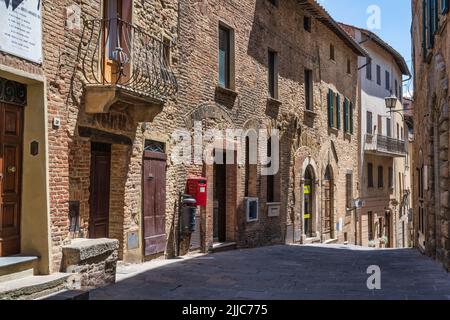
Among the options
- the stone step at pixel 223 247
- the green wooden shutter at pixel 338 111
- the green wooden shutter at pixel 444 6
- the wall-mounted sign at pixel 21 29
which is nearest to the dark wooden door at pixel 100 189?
the wall-mounted sign at pixel 21 29

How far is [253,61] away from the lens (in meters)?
14.3

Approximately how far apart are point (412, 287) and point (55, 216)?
4829 millimetres

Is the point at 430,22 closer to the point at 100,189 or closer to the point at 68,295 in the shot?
the point at 100,189

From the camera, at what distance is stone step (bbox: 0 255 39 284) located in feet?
19.7

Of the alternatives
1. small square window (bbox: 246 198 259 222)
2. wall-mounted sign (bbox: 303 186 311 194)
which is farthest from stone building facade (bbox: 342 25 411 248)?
small square window (bbox: 246 198 259 222)

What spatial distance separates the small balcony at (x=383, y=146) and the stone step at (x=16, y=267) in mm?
20714

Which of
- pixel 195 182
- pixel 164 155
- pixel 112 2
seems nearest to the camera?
pixel 112 2

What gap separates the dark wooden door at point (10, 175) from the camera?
6.47 metres

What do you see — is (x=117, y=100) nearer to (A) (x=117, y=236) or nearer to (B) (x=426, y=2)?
(A) (x=117, y=236)

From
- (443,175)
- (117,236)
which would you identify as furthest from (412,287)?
(117,236)

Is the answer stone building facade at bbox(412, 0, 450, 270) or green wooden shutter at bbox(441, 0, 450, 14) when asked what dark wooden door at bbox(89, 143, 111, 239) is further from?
green wooden shutter at bbox(441, 0, 450, 14)

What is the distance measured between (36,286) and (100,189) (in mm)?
2825

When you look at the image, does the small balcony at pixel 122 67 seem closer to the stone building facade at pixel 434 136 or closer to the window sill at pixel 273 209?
the stone building facade at pixel 434 136

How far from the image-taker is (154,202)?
9859mm
